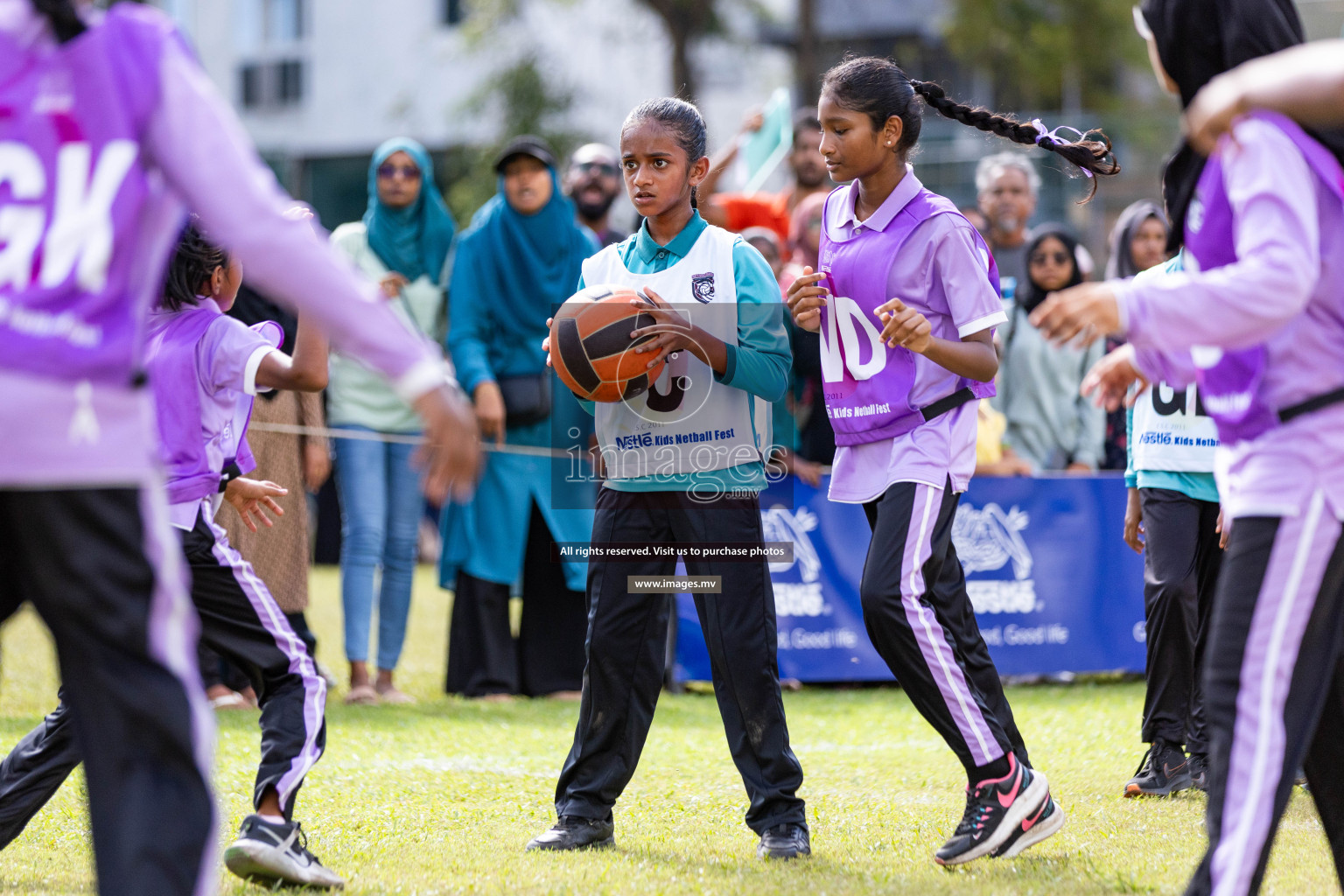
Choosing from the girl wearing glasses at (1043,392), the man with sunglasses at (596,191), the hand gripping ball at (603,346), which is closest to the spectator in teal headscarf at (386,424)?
the man with sunglasses at (596,191)

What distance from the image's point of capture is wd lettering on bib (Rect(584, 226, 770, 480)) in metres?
4.54

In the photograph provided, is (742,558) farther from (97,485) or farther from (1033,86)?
(1033,86)

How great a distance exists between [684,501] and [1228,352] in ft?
6.11

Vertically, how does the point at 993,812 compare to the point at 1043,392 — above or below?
below

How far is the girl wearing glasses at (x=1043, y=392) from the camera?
8.89 m

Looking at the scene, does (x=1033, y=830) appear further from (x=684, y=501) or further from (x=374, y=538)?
(x=374, y=538)

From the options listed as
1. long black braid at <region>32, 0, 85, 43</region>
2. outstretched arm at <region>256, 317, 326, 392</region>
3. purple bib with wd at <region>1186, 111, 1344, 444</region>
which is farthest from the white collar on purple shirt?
long black braid at <region>32, 0, 85, 43</region>

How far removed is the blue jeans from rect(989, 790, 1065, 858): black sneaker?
4372 mm

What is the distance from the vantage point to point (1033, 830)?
428 centimetres

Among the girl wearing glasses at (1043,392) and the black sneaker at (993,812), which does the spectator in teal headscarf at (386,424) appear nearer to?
the girl wearing glasses at (1043,392)

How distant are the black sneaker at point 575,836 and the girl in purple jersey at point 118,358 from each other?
74.5 inches

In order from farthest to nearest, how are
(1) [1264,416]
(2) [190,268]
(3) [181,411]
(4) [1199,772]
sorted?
(4) [1199,772] < (2) [190,268] < (3) [181,411] < (1) [1264,416]

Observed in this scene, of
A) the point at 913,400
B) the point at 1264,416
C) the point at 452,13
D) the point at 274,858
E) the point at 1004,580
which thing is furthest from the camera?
the point at 452,13

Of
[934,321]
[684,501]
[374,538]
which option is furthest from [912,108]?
[374,538]
